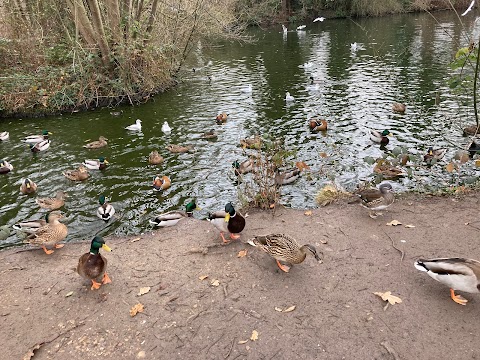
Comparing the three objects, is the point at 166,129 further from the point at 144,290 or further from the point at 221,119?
the point at 144,290

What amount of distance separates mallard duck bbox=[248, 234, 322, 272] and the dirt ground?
27cm

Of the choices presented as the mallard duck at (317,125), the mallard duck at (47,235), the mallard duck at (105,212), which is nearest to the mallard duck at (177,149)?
the mallard duck at (105,212)

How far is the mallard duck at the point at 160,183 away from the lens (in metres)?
9.96

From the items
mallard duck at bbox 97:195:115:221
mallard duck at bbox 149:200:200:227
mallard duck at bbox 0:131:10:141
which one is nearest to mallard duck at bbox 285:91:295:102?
mallard duck at bbox 149:200:200:227

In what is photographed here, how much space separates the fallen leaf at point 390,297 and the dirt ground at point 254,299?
70mm

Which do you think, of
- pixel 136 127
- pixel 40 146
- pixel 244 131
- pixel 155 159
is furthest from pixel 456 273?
pixel 40 146

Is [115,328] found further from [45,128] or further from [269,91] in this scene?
[269,91]

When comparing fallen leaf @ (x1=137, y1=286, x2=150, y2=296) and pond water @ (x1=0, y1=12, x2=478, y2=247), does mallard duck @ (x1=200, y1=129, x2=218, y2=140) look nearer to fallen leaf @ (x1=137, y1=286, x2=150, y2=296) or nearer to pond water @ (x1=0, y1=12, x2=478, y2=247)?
pond water @ (x1=0, y1=12, x2=478, y2=247)

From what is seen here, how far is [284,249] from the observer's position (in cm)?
583

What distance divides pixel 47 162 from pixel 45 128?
13.7 ft

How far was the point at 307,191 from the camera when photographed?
31.6 ft

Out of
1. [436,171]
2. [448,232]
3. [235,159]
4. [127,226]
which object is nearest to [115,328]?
[127,226]

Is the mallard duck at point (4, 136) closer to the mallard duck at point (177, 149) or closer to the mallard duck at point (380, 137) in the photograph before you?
the mallard duck at point (177, 149)

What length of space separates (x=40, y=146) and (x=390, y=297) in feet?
39.2
